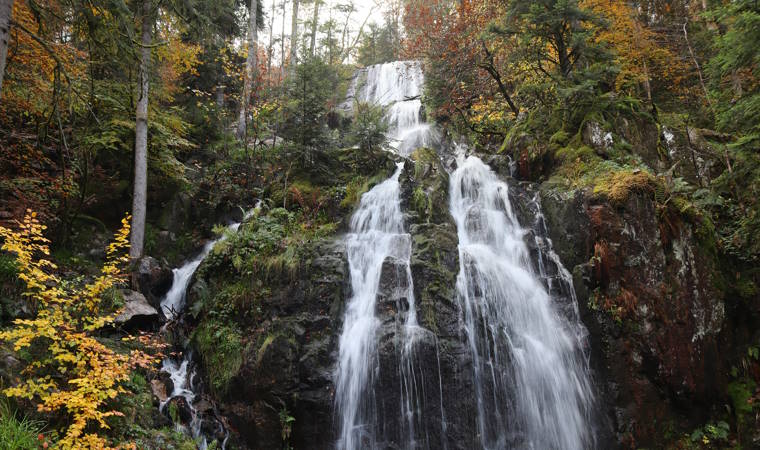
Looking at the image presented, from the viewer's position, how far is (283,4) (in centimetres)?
3127

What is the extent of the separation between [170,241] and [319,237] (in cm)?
508

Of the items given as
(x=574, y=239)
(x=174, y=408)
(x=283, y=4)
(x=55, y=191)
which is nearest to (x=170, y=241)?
(x=55, y=191)

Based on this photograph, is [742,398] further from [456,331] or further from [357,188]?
[357,188]

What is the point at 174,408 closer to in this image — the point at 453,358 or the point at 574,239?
the point at 453,358


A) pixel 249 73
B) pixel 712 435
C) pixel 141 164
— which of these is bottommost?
pixel 712 435

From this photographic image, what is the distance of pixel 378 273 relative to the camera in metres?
7.88

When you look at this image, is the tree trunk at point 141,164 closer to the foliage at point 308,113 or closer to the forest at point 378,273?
the forest at point 378,273

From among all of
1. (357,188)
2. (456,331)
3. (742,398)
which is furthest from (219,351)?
(742,398)

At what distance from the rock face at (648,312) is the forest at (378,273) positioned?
0.04 metres

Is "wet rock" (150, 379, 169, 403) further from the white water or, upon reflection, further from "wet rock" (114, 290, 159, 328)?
the white water

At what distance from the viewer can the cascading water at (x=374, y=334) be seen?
6309mm

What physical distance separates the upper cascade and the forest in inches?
158

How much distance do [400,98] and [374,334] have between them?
14.9 metres

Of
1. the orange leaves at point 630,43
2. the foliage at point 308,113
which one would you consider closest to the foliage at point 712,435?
the orange leaves at point 630,43
